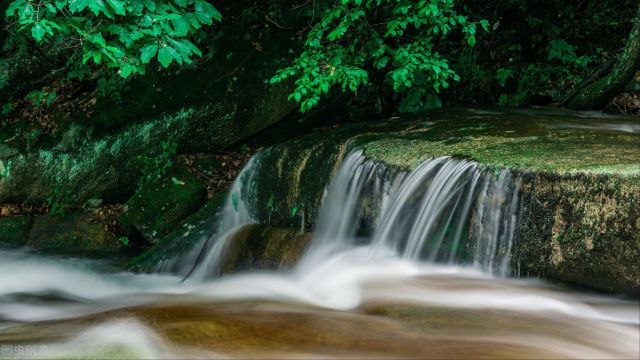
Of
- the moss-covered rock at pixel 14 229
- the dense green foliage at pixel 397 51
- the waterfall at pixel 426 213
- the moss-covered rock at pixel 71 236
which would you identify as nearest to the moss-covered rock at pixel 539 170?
the waterfall at pixel 426 213

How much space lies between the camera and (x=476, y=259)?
4.20 meters

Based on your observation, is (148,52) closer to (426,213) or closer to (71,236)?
(426,213)

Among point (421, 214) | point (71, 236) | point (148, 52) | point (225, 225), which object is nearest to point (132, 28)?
point (148, 52)

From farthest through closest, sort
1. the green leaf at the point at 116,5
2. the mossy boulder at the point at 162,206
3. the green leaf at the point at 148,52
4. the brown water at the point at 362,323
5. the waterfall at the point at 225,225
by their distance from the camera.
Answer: the mossy boulder at the point at 162,206 < the waterfall at the point at 225,225 < the green leaf at the point at 148,52 < the green leaf at the point at 116,5 < the brown water at the point at 362,323

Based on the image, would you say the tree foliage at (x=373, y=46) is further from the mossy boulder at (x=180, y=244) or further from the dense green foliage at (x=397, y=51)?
the mossy boulder at (x=180, y=244)

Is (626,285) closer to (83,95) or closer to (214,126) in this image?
(214,126)

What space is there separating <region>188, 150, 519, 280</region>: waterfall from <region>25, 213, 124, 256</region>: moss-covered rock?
99.9 inches

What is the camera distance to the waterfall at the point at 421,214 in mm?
4090

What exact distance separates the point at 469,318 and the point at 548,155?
1.50m

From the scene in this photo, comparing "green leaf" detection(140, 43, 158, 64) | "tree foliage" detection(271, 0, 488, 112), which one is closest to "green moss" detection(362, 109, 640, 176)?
"tree foliage" detection(271, 0, 488, 112)

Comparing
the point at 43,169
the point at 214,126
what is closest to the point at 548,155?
the point at 214,126

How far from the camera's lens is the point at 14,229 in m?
8.41

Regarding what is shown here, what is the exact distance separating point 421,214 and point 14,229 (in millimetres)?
6444

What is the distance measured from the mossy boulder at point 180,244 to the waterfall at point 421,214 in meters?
0.55
